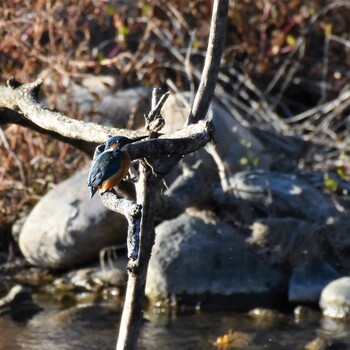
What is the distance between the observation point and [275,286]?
613cm

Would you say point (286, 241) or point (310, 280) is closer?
point (310, 280)

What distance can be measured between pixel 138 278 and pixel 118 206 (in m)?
0.85

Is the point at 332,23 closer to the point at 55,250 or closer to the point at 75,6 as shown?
the point at 75,6

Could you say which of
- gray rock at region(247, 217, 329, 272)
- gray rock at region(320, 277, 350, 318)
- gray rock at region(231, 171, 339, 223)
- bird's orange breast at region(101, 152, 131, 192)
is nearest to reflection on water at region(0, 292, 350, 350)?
gray rock at region(320, 277, 350, 318)

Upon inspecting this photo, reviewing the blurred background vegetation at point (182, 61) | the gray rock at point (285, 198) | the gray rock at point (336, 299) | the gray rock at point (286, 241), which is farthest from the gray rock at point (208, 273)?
the blurred background vegetation at point (182, 61)

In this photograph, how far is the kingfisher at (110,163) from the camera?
3098 mm

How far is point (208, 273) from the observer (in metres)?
6.15

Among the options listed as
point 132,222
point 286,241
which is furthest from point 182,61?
point 132,222

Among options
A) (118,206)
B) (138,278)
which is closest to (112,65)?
(138,278)

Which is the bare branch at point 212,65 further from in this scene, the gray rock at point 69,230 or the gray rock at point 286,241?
the gray rock at point 69,230

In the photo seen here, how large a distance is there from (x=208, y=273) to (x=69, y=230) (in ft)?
4.25

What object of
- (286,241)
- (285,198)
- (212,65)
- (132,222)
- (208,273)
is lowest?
(132,222)

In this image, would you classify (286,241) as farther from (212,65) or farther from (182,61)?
(212,65)

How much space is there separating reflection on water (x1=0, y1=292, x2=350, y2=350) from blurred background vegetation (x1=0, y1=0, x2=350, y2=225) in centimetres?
172
